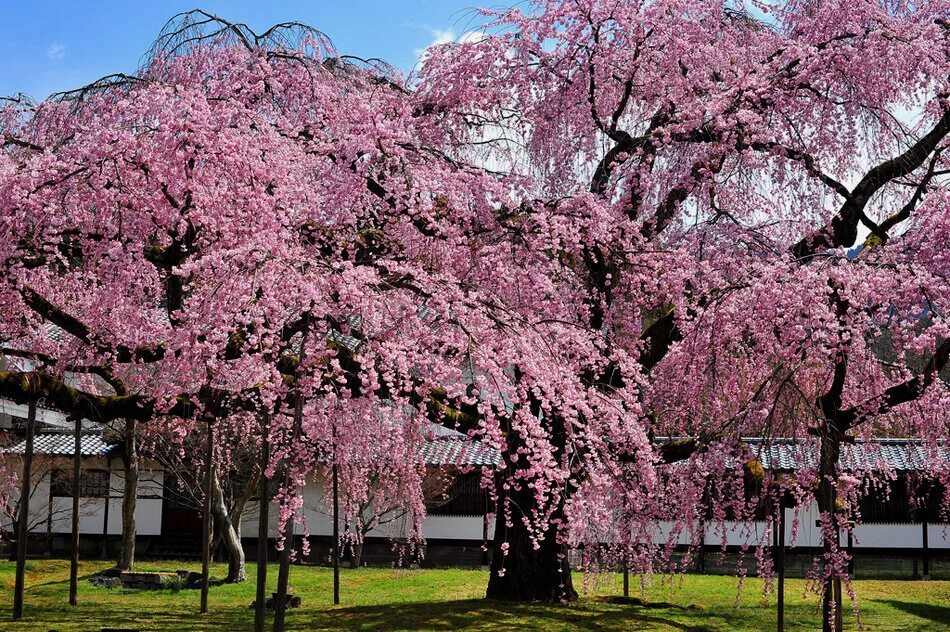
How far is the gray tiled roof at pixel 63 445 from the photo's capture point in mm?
23828

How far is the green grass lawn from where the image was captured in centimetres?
1106

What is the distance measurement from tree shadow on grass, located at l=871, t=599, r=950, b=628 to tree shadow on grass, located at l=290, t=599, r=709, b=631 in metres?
3.73

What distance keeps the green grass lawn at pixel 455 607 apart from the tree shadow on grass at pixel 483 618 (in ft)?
0.04

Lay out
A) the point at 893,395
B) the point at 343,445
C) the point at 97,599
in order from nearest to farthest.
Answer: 1. the point at 893,395
2. the point at 343,445
3. the point at 97,599

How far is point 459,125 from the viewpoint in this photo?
1182 centimetres

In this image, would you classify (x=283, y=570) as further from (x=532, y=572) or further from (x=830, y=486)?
(x=532, y=572)

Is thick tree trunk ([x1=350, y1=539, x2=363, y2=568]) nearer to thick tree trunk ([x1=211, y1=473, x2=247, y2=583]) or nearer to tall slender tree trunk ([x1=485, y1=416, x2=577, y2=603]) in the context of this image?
thick tree trunk ([x1=211, y1=473, x2=247, y2=583])

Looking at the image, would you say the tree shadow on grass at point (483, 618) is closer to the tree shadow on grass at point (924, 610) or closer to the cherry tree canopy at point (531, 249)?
the cherry tree canopy at point (531, 249)

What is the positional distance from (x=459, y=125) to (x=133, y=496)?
1047 cm

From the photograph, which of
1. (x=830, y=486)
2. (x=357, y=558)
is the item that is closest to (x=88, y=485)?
(x=357, y=558)

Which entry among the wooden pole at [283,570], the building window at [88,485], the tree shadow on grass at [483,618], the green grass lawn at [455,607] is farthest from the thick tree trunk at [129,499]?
the wooden pole at [283,570]

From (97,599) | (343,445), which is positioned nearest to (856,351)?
(343,445)

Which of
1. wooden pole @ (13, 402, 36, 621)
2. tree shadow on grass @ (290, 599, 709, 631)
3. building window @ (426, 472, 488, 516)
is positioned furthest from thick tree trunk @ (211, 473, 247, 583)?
building window @ (426, 472, 488, 516)

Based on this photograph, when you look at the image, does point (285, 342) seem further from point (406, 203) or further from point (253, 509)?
point (253, 509)
